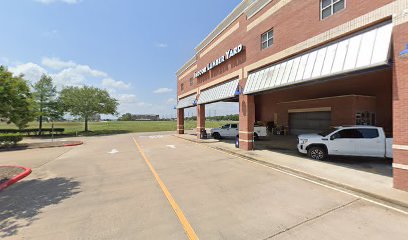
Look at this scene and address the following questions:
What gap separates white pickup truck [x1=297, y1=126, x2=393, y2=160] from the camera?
10.4 m

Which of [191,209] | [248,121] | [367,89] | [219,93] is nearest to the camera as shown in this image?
[191,209]

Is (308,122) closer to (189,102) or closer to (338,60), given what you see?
(189,102)

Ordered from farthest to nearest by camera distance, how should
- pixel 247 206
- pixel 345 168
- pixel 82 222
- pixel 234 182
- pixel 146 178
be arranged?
1. pixel 345 168
2. pixel 146 178
3. pixel 234 182
4. pixel 247 206
5. pixel 82 222

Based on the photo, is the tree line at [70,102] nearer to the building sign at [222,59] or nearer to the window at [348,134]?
the building sign at [222,59]

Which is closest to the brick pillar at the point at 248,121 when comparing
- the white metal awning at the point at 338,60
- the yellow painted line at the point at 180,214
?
the white metal awning at the point at 338,60

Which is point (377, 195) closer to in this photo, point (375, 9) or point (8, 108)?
point (375, 9)

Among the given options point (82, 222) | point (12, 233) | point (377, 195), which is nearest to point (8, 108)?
point (12, 233)

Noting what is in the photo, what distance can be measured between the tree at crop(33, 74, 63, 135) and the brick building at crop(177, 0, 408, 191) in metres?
22.7

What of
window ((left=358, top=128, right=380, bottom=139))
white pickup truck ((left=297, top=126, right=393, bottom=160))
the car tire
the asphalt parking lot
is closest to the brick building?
the car tire

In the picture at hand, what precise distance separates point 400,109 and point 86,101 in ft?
139

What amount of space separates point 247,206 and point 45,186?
768 cm

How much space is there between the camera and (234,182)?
798 cm

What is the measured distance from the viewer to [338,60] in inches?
336

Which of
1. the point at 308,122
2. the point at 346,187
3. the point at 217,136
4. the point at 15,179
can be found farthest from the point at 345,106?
the point at 15,179
